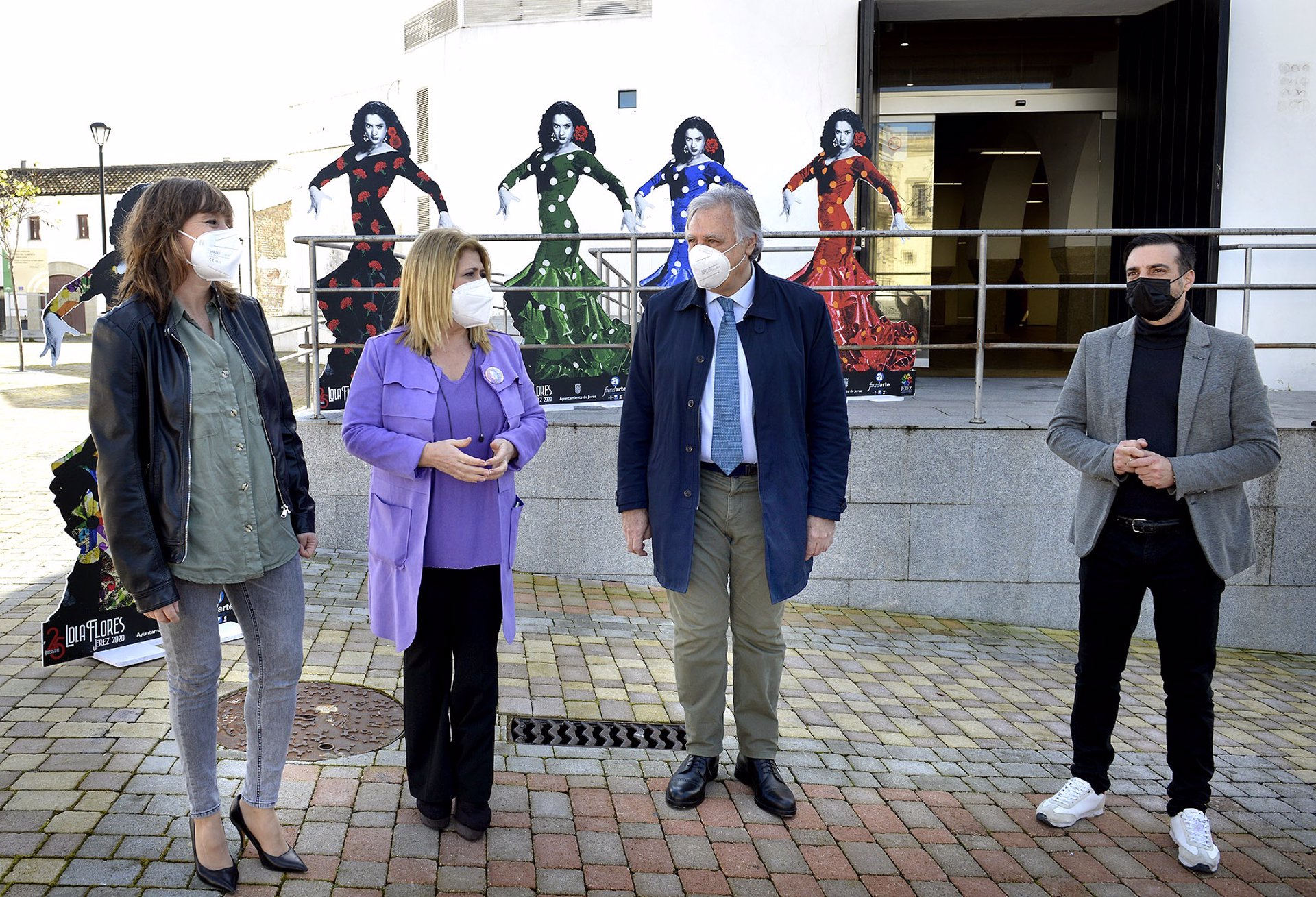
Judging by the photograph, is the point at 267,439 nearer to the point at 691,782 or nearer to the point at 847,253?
the point at 691,782

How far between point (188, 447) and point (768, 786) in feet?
7.30

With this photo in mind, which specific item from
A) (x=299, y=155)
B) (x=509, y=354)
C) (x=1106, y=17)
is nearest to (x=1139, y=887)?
(x=509, y=354)

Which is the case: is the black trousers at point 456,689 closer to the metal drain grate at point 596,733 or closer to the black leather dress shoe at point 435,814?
the black leather dress shoe at point 435,814

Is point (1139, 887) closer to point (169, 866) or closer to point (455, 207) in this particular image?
point (169, 866)

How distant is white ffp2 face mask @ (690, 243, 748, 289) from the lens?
3594mm

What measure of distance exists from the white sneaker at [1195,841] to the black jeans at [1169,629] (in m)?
0.05

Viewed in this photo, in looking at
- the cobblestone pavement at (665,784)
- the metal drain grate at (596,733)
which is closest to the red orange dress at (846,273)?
the cobblestone pavement at (665,784)

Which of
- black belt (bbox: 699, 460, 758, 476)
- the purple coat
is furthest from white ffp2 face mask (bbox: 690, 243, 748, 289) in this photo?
the purple coat

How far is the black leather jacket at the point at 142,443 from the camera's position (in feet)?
9.12

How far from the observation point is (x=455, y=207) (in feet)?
32.6

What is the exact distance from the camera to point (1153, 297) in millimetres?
3572

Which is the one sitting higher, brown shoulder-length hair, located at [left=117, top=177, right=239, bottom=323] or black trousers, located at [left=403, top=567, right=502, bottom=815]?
brown shoulder-length hair, located at [left=117, top=177, right=239, bottom=323]

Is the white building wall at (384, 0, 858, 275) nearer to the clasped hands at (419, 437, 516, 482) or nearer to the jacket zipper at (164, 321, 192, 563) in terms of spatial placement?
the clasped hands at (419, 437, 516, 482)

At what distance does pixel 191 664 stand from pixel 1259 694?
532cm
